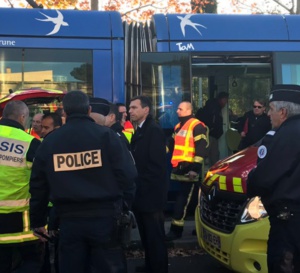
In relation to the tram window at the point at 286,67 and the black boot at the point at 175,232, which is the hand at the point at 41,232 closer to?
the black boot at the point at 175,232

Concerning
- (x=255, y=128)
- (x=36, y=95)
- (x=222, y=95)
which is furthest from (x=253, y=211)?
(x=222, y=95)

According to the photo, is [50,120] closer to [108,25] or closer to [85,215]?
[85,215]

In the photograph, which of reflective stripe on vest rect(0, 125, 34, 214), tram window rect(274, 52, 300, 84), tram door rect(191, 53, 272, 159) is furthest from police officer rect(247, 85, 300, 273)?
tram door rect(191, 53, 272, 159)

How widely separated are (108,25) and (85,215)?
500 centimetres

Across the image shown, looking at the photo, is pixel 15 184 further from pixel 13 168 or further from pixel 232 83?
pixel 232 83

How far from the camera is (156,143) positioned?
509 cm

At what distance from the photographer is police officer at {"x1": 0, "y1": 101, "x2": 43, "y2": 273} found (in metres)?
4.28

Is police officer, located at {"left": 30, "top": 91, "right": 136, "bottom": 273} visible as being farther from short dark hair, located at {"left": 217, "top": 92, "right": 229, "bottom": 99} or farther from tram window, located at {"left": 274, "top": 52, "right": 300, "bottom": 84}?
short dark hair, located at {"left": 217, "top": 92, "right": 229, "bottom": 99}

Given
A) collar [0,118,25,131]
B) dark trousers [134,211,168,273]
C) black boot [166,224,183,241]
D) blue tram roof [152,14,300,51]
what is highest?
blue tram roof [152,14,300,51]

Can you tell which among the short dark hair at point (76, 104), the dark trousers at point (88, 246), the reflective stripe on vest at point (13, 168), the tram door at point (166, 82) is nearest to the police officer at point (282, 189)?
the dark trousers at point (88, 246)

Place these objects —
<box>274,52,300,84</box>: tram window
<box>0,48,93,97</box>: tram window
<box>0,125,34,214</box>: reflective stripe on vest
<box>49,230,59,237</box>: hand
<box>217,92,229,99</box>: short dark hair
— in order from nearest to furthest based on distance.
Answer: <box>49,230,59,237</box>: hand < <box>0,125,34,214</box>: reflective stripe on vest < <box>0,48,93,97</box>: tram window < <box>274,52,300,84</box>: tram window < <box>217,92,229,99</box>: short dark hair

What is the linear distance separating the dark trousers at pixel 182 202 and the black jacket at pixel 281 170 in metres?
3.43

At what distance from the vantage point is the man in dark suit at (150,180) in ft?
16.8

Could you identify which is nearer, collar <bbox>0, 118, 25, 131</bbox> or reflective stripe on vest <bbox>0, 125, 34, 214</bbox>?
reflective stripe on vest <bbox>0, 125, 34, 214</bbox>
